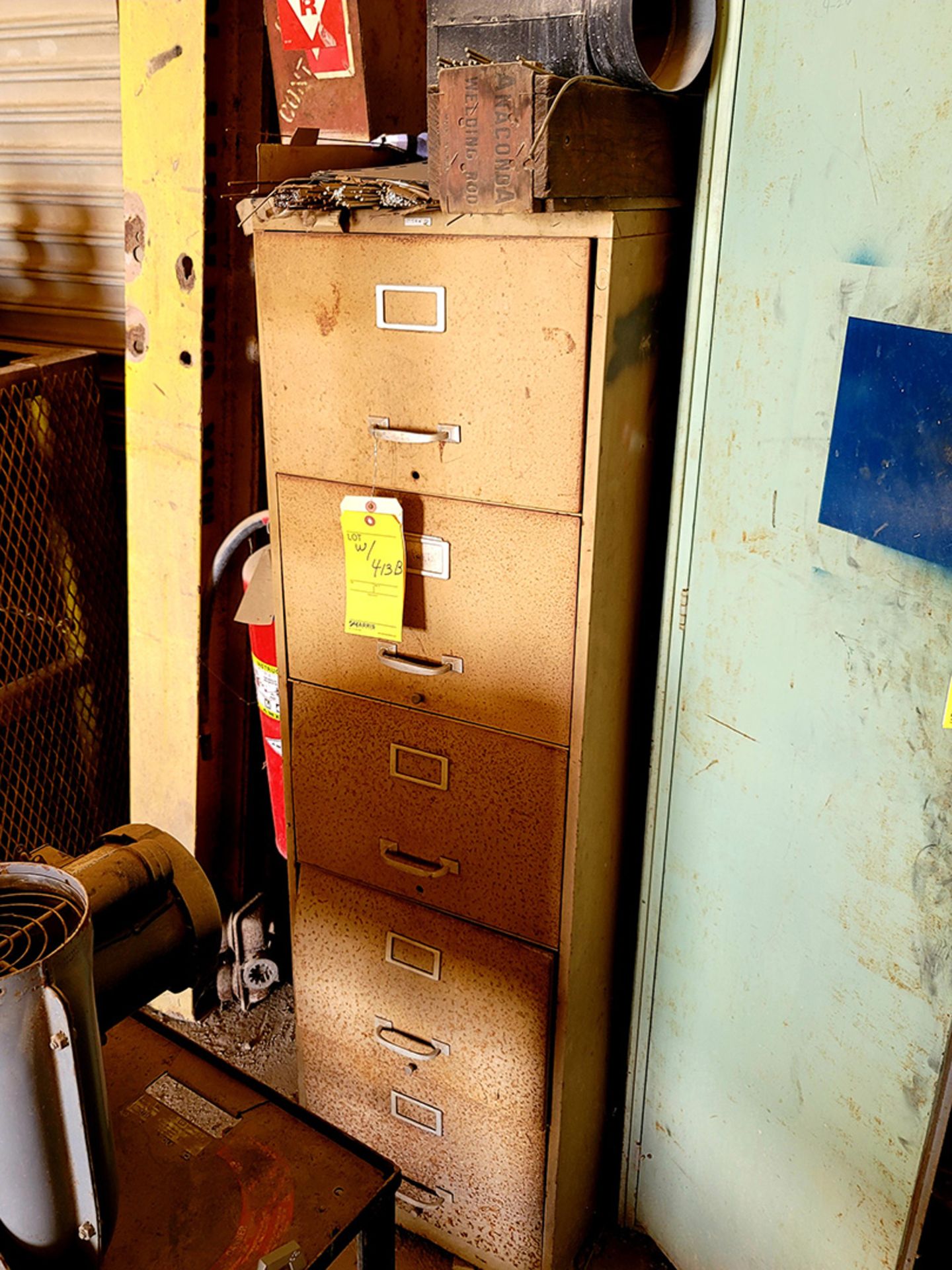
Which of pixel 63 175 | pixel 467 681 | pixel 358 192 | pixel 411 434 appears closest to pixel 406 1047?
pixel 467 681

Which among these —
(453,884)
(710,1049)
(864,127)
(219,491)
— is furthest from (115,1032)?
(864,127)

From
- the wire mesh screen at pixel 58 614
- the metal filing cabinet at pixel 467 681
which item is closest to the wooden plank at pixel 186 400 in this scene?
the wire mesh screen at pixel 58 614

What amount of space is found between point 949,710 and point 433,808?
0.74 m

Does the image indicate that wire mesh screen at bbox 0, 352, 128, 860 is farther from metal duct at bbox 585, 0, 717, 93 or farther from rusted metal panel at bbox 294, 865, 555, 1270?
metal duct at bbox 585, 0, 717, 93

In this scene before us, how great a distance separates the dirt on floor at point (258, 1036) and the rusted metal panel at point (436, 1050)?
0.30 meters

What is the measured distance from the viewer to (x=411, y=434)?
4.57ft

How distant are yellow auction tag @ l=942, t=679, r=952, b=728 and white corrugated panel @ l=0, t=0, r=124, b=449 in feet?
6.67

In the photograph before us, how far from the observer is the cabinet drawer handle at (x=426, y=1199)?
177cm

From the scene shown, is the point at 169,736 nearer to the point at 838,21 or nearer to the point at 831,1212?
the point at 831,1212

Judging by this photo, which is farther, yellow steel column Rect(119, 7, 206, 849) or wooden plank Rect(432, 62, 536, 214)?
yellow steel column Rect(119, 7, 206, 849)

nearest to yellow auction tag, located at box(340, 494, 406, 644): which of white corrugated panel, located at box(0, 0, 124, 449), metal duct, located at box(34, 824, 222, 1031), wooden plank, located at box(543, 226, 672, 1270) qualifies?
wooden plank, located at box(543, 226, 672, 1270)

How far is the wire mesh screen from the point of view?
2.12 m

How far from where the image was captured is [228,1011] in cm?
230

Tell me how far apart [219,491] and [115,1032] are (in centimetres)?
113
